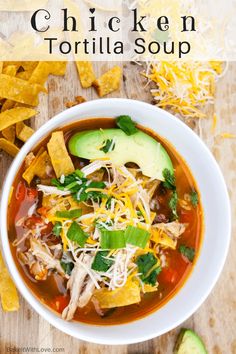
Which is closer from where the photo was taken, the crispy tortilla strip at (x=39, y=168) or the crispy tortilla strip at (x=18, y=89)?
the crispy tortilla strip at (x=39, y=168)

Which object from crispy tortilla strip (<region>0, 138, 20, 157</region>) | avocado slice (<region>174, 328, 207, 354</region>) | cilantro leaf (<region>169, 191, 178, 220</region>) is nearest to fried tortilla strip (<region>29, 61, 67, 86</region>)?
crispy tortilla strip (<region>0, 138, 20, 157</region>)

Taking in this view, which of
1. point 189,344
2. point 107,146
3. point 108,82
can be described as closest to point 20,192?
point 107,146

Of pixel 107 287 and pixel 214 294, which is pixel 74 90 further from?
pixel 214 294

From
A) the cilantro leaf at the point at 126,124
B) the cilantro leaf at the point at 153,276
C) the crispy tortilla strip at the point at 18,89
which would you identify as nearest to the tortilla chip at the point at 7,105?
the crispy tortilla strip at the point at 18,89

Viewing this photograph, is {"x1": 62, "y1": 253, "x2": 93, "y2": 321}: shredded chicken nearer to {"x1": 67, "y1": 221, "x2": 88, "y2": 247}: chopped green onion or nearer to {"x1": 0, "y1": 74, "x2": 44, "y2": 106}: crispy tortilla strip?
{"x1": 67, "y1": 221, "x2": 88, "y2": 247}: chopped green onion

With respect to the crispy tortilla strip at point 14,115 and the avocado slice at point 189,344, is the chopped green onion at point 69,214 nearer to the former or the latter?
the crispy tortilla strip at point 14,115

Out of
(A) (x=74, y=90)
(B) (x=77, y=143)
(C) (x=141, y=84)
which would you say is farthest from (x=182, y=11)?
(B) (x=77, y=143)
